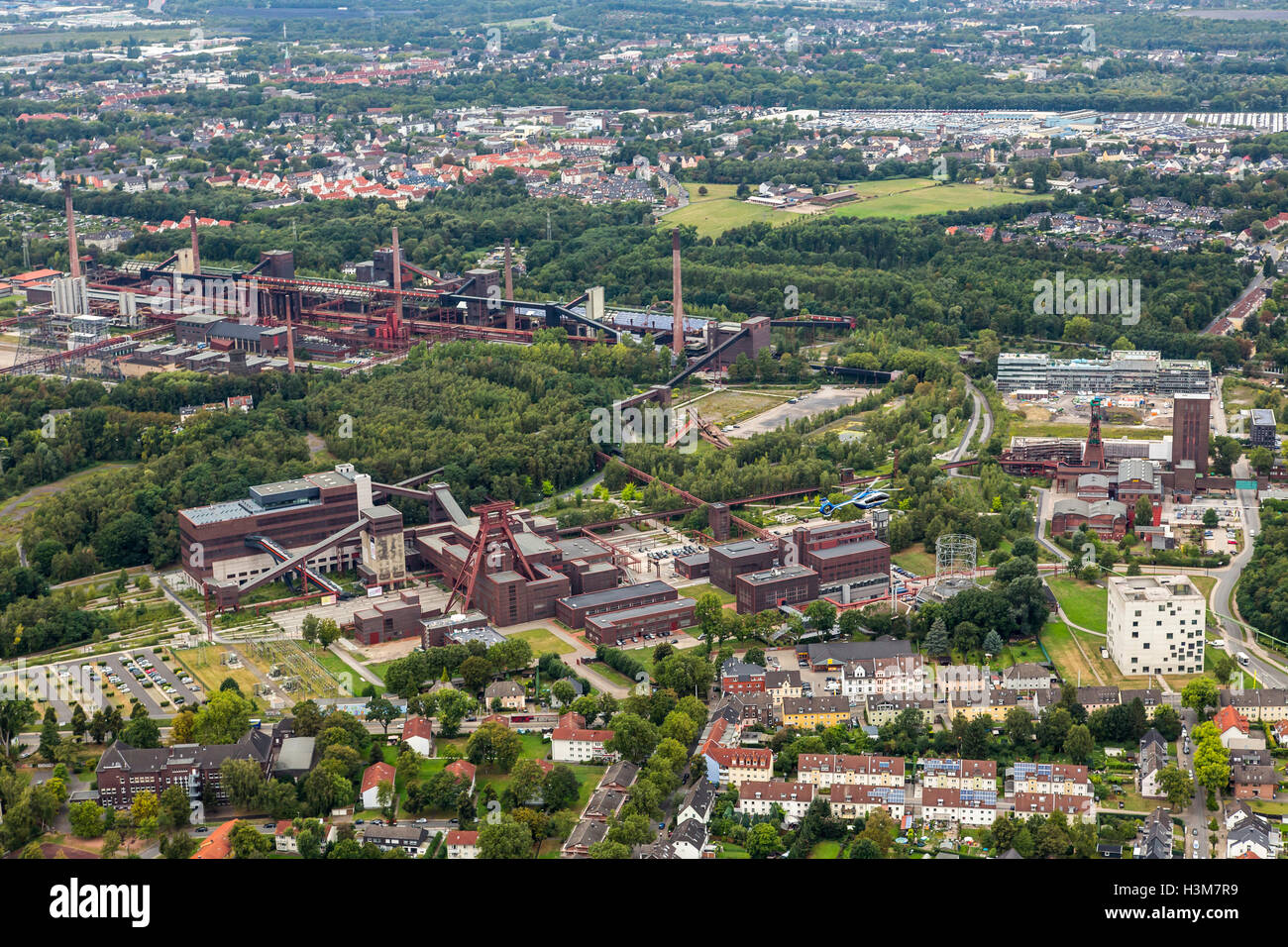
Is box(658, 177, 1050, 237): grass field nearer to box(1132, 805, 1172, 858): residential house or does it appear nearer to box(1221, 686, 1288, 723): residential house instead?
box(1221, 686, 1288, 723): residential house

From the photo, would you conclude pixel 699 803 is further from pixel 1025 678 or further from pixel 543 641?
pixel 543 641

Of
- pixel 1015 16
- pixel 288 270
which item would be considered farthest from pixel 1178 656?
pixel 1015 16

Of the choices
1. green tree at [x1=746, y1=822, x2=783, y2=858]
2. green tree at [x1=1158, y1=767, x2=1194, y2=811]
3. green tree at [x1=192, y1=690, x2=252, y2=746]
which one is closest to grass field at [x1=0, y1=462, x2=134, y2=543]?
green tree at [x1=192, y1=690, x2=252, y2=746]

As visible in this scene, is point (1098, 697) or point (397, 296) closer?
point (1098, 697)

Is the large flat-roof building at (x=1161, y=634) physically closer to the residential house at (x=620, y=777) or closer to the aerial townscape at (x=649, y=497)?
the aerial townscape at (x=649, y=497)

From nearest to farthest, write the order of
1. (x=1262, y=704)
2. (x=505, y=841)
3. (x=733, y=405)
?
(x=505, y=841)
(x=1262, y=704)
(x=733, y=405)

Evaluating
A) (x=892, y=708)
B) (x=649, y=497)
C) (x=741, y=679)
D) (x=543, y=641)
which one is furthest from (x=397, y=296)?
(x=892, y=708)
